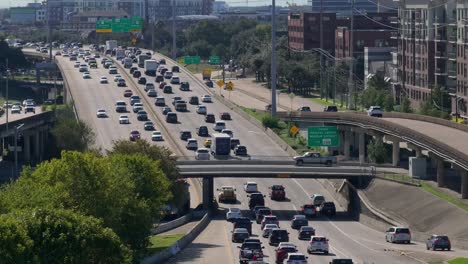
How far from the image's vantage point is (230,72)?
635ft

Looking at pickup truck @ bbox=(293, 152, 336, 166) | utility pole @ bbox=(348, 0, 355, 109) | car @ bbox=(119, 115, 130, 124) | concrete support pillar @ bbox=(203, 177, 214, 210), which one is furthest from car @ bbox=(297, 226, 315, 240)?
utility pole @ bbox=(348, 0, 355, 109)

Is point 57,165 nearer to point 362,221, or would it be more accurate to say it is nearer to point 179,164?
point 362,221

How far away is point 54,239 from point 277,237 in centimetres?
2330

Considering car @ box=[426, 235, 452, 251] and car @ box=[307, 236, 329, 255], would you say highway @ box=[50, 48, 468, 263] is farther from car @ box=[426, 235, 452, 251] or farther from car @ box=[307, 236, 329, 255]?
car @ box=[426, 235, 452, 251]

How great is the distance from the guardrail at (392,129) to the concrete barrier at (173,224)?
494 inches

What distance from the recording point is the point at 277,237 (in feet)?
207

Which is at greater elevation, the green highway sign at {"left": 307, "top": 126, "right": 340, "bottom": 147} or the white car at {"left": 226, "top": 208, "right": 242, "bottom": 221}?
the green highway sign at {"left": 307, "top": 126, "right": 340, "bottom": 147}

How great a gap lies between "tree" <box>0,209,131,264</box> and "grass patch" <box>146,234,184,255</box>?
14.8 metres

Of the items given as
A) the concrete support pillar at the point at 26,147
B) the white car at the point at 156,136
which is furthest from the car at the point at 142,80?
the white car at the point at 156,136

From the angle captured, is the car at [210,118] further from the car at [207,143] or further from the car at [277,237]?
the car at [277,237]

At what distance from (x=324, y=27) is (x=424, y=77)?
4860cm

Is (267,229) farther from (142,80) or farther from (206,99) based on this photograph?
(142,80)

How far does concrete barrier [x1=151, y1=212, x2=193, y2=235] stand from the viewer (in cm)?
6873

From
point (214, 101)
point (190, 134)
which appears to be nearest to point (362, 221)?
point (190, 134)
